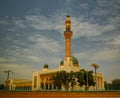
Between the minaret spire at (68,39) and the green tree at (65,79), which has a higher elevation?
the minaret spire at (68,39)

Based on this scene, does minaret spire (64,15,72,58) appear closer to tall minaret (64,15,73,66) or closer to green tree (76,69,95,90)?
tall minaret (64,15,73,66)

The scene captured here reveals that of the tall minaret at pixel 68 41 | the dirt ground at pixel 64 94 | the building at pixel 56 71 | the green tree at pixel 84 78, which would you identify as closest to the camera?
the dirt ground at pixel 64 94

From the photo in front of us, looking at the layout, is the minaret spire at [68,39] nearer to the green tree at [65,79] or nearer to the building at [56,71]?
the building at [56,71]

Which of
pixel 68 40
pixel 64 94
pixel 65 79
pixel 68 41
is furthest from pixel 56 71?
pixel 64 94

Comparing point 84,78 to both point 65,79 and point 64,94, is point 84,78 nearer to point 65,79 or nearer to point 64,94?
point 65,79

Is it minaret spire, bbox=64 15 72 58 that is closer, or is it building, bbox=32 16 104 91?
building, bbox=32 16 104 91

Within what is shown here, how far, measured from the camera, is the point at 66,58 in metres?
47.1

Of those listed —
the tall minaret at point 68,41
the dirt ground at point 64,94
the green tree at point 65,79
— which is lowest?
the dirt ground at point 64,94

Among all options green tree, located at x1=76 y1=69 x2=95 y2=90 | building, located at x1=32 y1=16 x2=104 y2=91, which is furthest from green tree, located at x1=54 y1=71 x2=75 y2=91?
building, located at x1=32 y1=16 x2=104 y2=91

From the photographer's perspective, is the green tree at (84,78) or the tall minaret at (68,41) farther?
the tall minaret at (68,41)

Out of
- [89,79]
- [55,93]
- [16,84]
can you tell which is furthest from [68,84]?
[16,84]

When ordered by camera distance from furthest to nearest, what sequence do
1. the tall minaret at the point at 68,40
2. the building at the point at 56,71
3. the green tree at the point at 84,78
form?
1. the tall minaret at the point at 68,40
2. the building at the point at 56,71
3. the green tree at the point at 84,78

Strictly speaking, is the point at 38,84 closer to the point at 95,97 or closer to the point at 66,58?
the point at 66,58

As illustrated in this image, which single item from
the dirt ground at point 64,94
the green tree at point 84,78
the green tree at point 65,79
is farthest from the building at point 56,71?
the dirt ground at point 64,94
